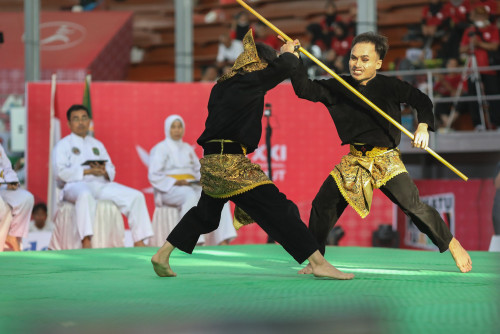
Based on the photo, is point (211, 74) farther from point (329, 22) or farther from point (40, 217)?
point (40, 217)

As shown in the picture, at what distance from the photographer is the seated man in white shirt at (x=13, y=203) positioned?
622 centimetres

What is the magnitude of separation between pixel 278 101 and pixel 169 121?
3.84 ft

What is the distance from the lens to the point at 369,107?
12.8 feet

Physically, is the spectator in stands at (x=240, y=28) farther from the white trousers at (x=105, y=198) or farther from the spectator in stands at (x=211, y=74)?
the white trousers at (x=105, y=198)

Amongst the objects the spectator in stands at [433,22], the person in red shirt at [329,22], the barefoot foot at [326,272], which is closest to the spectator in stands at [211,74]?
the person in red shirt at [329,22]

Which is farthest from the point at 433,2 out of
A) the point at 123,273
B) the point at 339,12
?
the point at 123,273

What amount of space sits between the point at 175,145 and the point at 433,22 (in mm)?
A: 4284

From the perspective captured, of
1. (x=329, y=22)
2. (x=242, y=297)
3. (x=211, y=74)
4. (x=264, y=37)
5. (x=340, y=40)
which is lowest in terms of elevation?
(x=242, y=297)

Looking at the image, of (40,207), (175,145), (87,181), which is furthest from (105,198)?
(40,207)

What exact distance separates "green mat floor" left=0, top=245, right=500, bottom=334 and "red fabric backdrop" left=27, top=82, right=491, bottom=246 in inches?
116

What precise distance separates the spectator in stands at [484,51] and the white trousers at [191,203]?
3230mm

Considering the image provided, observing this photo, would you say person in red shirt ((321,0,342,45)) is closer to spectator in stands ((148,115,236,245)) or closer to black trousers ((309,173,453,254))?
spectator in stands ((148,115,236,245))

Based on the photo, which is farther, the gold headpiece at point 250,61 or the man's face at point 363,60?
the man's face at point 363,60

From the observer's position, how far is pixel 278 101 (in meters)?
7.77
